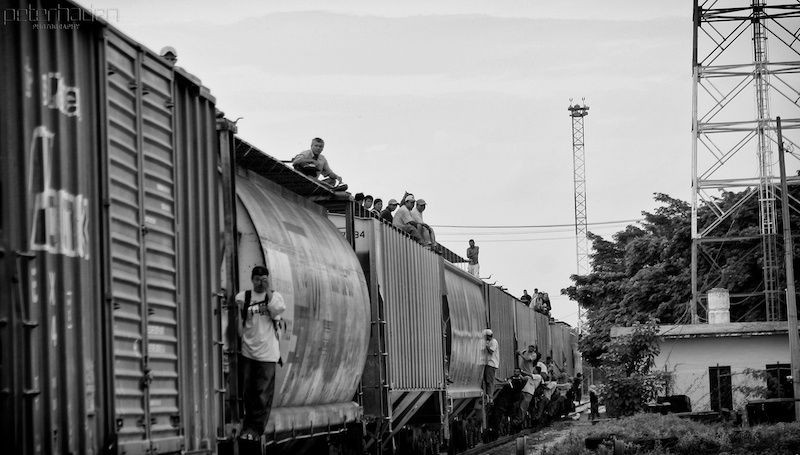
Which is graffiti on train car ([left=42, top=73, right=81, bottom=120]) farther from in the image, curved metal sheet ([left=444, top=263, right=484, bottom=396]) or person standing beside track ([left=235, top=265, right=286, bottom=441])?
curved metal sheet ([left=444, top=263, right=484, bottom=396])

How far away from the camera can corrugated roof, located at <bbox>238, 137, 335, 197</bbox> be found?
1088 cm

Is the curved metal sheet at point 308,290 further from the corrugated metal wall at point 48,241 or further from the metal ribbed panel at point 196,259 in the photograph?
the corrugated metal wall at point 48,241

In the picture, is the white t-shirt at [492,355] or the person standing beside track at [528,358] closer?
the white t-shirt at [492,355]

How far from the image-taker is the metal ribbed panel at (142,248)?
23.7ft

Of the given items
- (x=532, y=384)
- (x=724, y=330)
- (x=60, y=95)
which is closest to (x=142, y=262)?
(x=60, y=95)

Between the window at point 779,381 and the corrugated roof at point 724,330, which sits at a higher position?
the corrugated roof at point 724,330

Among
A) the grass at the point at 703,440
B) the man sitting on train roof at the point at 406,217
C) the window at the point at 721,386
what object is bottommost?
the window at the point at 721,386

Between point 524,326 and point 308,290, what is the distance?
886 inches

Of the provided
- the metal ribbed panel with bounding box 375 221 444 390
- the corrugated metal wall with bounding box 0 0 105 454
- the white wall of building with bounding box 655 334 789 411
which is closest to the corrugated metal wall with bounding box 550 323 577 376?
the white wall of building with bounding box 655 334 789 411

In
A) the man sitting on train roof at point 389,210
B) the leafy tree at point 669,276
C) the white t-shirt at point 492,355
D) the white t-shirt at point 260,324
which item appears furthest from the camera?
the leafy tree at point 669,276

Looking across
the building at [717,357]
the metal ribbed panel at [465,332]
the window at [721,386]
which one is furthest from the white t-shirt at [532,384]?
the metal ribbed panel at [465,332]

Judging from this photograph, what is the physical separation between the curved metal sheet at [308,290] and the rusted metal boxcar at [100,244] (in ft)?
3.94

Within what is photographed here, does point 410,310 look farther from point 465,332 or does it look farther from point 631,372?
point 631,372

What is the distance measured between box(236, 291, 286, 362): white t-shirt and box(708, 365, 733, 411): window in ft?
70.8
